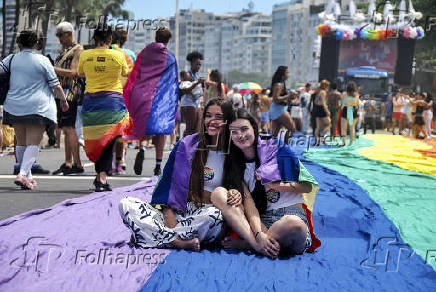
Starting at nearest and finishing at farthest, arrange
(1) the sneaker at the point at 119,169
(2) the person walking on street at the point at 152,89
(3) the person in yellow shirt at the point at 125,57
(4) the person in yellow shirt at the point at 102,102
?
(4) the person in yellow shirt at the point at 102,102
(2) the person walking on street at the point at 152,89
(3) the person in yellow shirt at the point at 125,57
(1) the sneaker at the point at 119,169

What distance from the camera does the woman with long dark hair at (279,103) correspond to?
12.0m

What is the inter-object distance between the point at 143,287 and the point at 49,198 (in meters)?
3.67

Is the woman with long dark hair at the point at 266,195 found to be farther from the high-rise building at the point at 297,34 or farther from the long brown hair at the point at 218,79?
the high-rise building at the point at 297,34

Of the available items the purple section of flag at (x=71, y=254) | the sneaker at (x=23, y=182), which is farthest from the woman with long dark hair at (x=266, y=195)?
the sneaker at (x=23, y=182)

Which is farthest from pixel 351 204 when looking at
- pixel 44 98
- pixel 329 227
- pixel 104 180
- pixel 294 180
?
pixel 44 98

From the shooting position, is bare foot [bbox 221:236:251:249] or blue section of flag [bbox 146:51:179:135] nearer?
bare foot [bbox 221:236:251:249]

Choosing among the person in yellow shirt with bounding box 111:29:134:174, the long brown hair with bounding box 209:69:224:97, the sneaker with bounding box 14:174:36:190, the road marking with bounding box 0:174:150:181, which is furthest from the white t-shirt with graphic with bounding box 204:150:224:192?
the long brown hair with bounding box 209:69:224:97

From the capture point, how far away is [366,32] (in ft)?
119

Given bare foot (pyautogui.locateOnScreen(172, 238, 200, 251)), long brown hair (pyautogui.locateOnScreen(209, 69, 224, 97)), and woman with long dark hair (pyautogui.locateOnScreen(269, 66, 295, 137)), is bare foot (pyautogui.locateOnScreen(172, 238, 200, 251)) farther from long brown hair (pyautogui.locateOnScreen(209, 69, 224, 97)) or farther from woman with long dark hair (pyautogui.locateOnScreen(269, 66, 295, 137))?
woman with long dark hair (pyautogui.locateOnScreen(269, 66, 295, 137))

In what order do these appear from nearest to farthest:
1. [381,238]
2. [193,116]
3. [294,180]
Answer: [294,180]
[381,238]
[193,116]

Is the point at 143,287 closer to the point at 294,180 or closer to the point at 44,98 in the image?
the point at 294,180

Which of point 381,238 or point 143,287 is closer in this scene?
point 143,287

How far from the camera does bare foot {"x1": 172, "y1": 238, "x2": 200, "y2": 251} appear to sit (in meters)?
4.47

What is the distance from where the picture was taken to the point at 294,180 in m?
4.47
